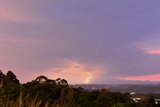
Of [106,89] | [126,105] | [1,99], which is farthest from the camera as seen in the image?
[106,89]

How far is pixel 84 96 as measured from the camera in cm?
2261

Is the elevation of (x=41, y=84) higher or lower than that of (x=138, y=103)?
higher

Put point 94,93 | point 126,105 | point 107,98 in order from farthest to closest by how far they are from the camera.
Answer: point 94,93 → point 107,98 → point 126,105

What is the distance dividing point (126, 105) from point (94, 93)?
486cm

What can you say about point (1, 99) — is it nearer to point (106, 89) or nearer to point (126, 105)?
point (126, 105)

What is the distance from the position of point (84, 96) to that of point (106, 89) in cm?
311

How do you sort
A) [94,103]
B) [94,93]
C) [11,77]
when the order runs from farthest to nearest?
1. [11,77]
2. [94,93]
3. [94,103]

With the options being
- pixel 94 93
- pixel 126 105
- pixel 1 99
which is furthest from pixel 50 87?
pixel 1 99

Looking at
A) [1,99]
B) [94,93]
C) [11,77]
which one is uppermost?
[11,77]

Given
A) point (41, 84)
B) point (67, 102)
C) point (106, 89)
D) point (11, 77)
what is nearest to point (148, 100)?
point (106, 89)

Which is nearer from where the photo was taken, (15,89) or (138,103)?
(138,103)

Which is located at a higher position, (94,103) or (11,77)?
(11,77)

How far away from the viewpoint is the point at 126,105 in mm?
19078

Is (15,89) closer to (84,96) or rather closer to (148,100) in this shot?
(84,96)
